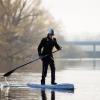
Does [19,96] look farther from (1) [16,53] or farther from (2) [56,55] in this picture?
(2) [56,55]

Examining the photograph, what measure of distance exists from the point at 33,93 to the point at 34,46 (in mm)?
39205

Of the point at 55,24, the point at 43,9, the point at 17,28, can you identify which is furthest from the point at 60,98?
the point at 55,24

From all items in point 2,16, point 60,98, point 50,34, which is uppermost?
point 2,16

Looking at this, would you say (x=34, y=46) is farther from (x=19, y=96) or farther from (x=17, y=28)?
(x=19, y=96)

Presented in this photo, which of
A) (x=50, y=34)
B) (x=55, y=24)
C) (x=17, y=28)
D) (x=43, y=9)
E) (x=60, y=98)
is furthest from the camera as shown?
(x=55, y=24)

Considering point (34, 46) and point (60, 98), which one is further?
point (34, 46)

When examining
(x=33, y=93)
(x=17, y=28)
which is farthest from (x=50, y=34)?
(x=17, y=28)

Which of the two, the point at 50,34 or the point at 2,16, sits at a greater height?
the point at 2,16

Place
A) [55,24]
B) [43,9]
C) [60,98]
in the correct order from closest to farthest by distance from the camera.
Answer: [60,98] < [43,9] < [55,24]

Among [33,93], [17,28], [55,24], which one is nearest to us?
[33,93]

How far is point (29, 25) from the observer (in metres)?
57.3

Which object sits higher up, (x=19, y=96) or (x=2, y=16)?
(x=2, y=16)

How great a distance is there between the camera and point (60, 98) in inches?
645

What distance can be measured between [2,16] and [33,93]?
122 ft
